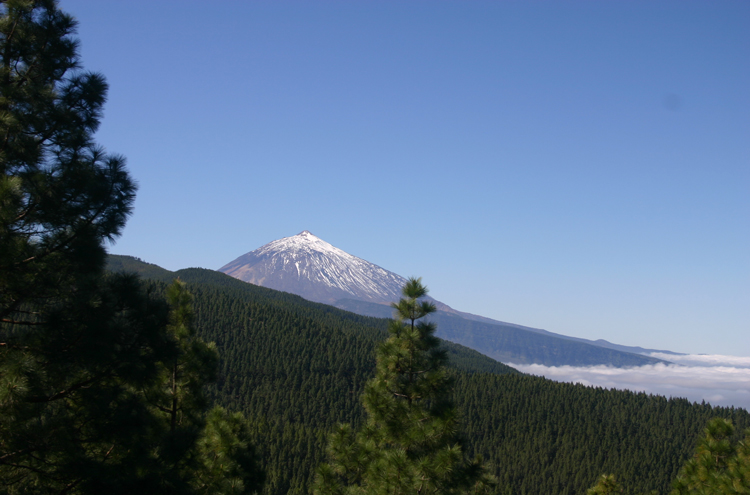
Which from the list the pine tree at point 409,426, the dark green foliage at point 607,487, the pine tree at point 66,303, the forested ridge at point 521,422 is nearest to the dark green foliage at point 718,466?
the dark green foliage at point 607,487

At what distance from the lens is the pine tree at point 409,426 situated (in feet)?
45.5

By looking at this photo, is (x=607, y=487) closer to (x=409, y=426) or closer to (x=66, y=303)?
(x=409, y=426)

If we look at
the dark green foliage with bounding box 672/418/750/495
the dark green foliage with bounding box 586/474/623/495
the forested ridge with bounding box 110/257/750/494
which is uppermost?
the dark green foliage with bounding box 672/418/750/495

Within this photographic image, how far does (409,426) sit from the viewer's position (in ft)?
49.8

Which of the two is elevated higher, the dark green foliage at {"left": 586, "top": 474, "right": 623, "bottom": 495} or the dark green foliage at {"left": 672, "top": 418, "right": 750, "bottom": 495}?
the dark green foliage at {"left": 672, "top": 418, "right": 750, "bottom": 495}

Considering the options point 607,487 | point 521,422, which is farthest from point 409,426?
point 521,422

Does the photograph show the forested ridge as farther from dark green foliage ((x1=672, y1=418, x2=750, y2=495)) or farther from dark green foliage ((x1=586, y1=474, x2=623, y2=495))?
dark green foliage ((x1=672, y1=418, x2=750, y2=495))

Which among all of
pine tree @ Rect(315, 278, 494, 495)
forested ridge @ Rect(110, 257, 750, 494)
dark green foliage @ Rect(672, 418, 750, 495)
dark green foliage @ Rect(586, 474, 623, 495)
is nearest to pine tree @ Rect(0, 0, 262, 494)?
pine tree @ Rect(315, 278, 494, 495)

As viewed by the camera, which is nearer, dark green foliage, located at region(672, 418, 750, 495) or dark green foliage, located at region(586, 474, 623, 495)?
dark green foliage, located at region(672, 418, 750, 495)

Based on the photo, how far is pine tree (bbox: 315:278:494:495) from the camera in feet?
45.5

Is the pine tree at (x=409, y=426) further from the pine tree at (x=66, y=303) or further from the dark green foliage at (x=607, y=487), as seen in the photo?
the dark green foliage at (x=607, y=487)

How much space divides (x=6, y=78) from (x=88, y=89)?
1.55 meters

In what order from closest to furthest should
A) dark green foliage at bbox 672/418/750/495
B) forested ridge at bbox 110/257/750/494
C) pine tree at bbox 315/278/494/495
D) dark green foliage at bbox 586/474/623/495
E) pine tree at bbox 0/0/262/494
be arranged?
pine tree at bbox 0/0/262/494
pine tree at bbox 315/278/494/495
dark green foliage at bbox 672/418/750/495
dark green foliage at bbox 586/474/623/495
forested ridge at bbox 110/257/750/494

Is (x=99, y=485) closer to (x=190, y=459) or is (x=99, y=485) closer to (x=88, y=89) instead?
(x=190, y=459)
